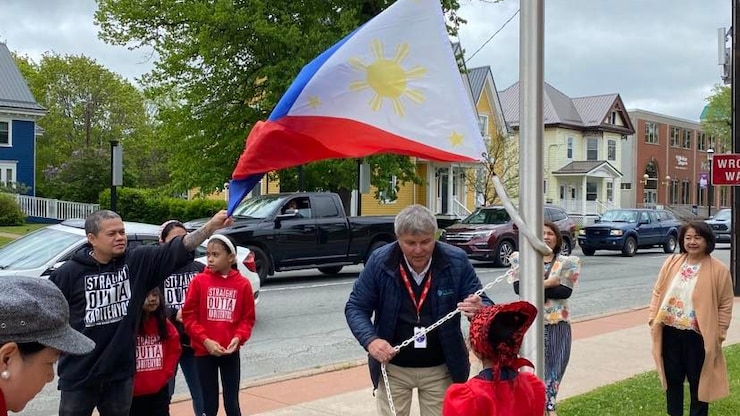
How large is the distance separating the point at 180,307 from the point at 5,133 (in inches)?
1564

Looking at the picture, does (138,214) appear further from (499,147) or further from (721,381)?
(721,381)

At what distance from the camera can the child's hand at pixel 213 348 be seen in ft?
16.5

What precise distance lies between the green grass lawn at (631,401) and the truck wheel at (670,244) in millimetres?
21230

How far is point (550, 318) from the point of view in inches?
222

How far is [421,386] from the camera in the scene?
4.17 meters

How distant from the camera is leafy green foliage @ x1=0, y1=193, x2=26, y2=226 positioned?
1214 inches

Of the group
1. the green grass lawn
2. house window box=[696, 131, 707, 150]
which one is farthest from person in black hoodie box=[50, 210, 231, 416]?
house window box=[696, 131, 707, 150]

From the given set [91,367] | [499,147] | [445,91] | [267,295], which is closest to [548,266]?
[445,91]

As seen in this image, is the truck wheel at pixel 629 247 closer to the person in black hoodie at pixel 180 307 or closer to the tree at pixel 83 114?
the person in black hoodie at pixel 180 307

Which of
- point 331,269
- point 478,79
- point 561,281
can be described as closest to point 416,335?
point 561,281

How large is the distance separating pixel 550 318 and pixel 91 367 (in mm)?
3327

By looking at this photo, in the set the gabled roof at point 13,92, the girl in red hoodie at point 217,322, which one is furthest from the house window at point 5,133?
the girl in red hoodie at point 217,322

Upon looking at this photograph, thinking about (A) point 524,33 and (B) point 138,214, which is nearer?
(A) point 524,33

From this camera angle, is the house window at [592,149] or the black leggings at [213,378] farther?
the house window at [592,149]
